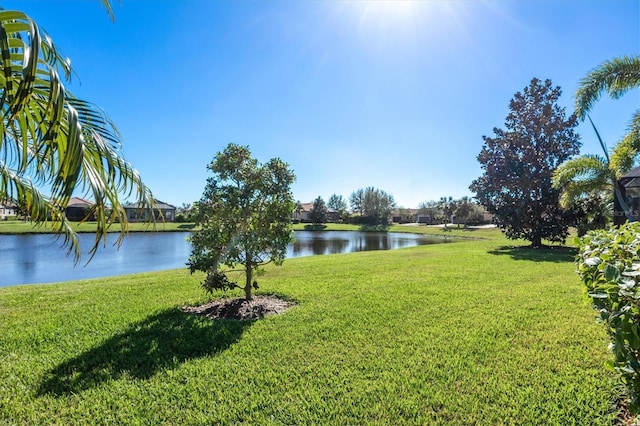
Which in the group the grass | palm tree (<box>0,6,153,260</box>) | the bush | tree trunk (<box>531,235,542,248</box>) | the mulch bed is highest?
palm tree (<box>0,6,153,260</box>)

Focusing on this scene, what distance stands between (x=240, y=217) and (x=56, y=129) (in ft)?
12.9

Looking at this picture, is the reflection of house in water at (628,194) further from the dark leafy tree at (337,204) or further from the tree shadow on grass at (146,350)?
the dark leafy tree at (337,204)

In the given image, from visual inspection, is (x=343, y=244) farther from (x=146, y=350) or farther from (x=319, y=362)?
(x=319, y=362)

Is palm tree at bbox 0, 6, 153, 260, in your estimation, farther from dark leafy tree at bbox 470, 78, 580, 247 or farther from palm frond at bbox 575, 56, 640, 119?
dark leafy tree at bbox 470, 78, 580, 247

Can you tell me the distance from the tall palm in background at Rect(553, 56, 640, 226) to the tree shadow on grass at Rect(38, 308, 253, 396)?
9635 millimetres

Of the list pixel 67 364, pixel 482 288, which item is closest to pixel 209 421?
pixel 67 364

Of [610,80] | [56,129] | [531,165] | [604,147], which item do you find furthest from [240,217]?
[531,165]

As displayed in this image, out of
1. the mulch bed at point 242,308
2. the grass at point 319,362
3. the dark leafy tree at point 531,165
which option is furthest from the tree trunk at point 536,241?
the mulch bed at point 242,308

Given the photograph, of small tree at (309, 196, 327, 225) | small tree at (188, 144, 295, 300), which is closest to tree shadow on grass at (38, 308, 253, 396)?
small tree at (188, 144, 295, 300)

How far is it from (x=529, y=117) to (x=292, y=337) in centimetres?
1769

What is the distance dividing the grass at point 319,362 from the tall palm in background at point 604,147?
5.12 m

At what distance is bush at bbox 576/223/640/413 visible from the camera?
173 cm

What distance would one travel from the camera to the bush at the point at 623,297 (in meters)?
1.73

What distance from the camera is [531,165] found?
1653 cm
